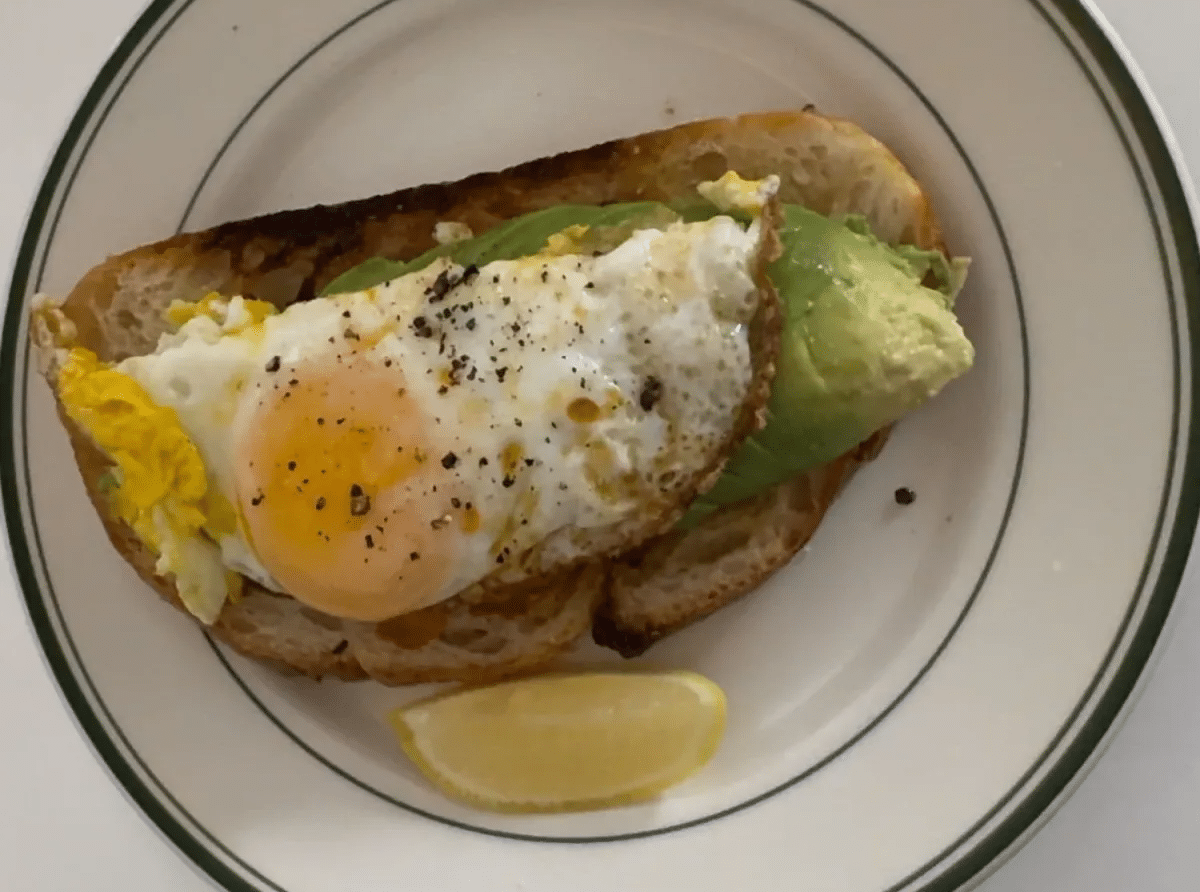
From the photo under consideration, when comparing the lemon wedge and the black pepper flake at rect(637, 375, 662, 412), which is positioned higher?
the black pepper flake at rect(637, 375, 662, 412)

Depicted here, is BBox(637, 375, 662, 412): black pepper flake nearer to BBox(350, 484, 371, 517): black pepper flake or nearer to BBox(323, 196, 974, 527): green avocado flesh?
BBox(323, 196, 974, 527): green avocado flesh

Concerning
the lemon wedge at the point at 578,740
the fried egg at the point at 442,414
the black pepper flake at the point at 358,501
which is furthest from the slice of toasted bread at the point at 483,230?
the black pepper flake at the point at 358,501

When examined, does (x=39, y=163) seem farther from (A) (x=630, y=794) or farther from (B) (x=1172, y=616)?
(B) (x=1172, y=616)

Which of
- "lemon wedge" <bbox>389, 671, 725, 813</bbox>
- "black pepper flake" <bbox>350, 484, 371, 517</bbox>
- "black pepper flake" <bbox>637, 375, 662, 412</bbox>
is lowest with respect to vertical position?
"lemon wedge" <bbox>389, 671, 725, 813</bbox>

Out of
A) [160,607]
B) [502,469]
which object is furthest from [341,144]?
[160,607]

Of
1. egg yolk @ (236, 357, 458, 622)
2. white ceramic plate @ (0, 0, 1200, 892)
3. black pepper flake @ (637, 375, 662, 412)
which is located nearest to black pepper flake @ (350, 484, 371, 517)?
egg yolk @ (236, 357, 458, 622)

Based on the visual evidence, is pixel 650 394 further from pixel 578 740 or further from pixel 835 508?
pixel 578 740

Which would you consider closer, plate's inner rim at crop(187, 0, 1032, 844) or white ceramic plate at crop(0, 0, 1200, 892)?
white ceramic plate at crop(0, 0, 1200, 892)
